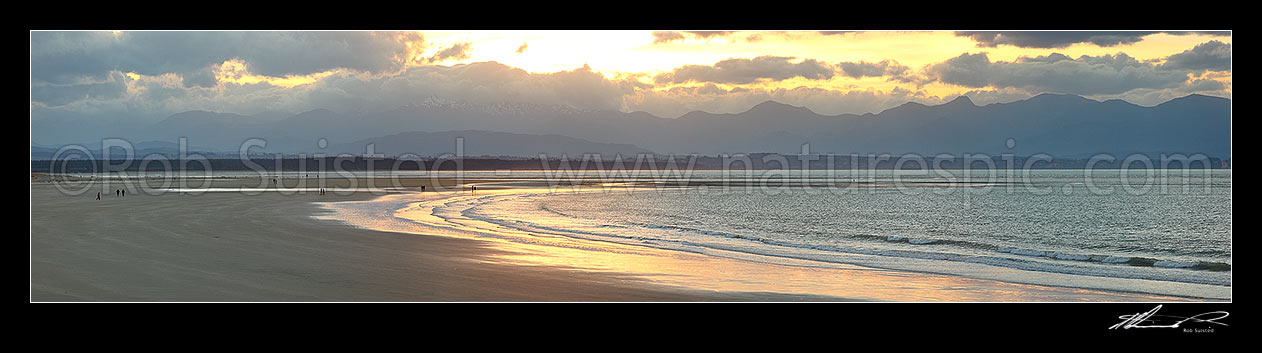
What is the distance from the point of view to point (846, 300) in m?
13.0

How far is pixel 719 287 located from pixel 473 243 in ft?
31.9

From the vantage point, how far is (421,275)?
15016mm

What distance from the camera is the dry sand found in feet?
41.6
